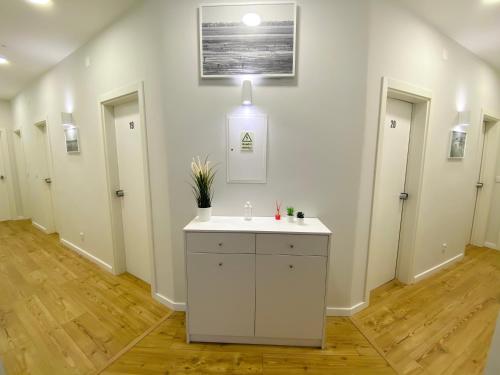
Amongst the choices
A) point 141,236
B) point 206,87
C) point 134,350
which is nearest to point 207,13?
point 206,87

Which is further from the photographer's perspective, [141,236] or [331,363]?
[141,236]

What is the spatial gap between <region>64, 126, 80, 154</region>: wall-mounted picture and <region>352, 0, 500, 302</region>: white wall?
132 inches

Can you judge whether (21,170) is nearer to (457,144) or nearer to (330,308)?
(330,308)

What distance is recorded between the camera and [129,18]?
179 centimetres

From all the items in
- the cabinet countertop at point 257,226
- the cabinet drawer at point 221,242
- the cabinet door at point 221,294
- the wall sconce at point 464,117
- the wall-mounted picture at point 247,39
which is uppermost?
the wall-mounted picture at point 247,39

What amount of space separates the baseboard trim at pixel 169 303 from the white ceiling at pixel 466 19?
332 cm

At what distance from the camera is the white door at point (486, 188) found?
9.81ft

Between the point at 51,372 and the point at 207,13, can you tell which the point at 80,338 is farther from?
the point at 207,13

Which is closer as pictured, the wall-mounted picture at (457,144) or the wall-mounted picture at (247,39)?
the wall-mounted picture at (247,39)

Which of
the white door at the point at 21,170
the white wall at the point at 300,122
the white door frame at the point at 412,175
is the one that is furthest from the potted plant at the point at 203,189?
the white door at the point at 21,170

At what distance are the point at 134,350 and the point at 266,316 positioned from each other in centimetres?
100

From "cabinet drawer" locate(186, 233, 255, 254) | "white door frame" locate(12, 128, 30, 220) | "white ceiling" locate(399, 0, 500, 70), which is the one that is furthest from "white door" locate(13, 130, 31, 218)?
"white ceiling" locate(399, 0, 500, 70)

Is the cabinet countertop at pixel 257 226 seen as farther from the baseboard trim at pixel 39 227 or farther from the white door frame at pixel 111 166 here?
the baseboard trim at pixel 39 227

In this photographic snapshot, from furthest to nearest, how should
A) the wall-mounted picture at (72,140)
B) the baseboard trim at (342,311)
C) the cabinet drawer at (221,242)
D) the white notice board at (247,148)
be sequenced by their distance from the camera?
→ the wall-mounted picture at (72,140), the baseboard trim at (342,311), the white notice board at (247,148), the cabinet drawer at (221,242)
